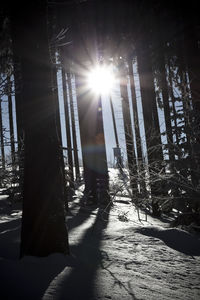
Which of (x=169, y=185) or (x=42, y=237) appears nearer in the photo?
(x=42, y=237)

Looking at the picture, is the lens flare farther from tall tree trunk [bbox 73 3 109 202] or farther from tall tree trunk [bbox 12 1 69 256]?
tall tree trunk [bbox 12 1 69 256]

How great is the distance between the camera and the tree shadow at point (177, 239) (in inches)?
163

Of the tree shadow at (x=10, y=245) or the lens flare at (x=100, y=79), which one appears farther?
the lens flare at (x=100, y=79)

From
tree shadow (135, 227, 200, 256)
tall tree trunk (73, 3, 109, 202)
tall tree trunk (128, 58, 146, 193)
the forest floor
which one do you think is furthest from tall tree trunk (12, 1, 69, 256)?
tall tree trunk (73, 3, 109, 202)

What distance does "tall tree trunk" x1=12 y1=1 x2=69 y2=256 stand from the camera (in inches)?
130

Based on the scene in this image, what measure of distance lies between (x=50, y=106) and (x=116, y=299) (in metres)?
2.54

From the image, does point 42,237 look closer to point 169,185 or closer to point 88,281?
point 88,281

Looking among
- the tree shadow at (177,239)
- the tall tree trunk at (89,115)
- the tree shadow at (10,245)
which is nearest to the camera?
the tree shadow at (10,245)

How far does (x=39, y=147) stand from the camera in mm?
3422

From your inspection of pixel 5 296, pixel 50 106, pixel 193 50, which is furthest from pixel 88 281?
pixel 193 50

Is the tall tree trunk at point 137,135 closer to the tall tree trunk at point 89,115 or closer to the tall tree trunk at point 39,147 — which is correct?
the tall tree trunk at point 89,115

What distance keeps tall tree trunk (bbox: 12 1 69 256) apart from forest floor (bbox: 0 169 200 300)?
275 millimetres

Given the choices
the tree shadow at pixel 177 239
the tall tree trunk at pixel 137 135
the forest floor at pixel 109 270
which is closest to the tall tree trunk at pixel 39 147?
the forest floor at pixel 109 270

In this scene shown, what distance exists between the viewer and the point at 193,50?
7828 mm
